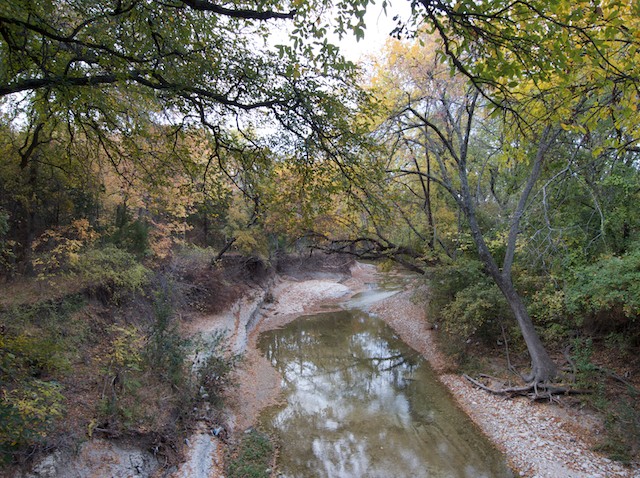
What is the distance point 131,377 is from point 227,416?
2213 millimetres

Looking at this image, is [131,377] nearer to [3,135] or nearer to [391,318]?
[3,135]

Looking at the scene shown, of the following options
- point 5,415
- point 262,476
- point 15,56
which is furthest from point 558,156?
point 5,415

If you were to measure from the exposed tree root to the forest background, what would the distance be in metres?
0.16

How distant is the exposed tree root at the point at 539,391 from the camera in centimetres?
816

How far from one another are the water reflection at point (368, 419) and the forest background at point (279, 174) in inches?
74.2

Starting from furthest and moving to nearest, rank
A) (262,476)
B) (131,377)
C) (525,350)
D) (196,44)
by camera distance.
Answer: (525,350) → (131,377) → (262,476) → (196,44)

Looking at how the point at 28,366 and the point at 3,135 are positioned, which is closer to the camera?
the point at 28,366

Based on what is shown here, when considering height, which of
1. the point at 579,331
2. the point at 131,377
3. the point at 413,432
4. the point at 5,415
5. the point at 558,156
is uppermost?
the point at 558,156

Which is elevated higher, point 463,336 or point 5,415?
point 5,415

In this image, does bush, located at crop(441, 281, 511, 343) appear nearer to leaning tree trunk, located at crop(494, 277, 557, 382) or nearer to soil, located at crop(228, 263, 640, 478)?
leaning tree trunk, located at crop(494, 277, 557, 382)

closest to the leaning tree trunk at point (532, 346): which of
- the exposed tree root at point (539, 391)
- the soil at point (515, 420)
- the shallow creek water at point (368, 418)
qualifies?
the exposed tree root at point (539, 391)

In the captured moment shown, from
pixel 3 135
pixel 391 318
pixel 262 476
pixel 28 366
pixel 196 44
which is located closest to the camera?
pixel 196 44

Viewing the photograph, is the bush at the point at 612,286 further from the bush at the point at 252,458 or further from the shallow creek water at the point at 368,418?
the bush at the point at 252,458

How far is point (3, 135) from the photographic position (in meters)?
7.79
